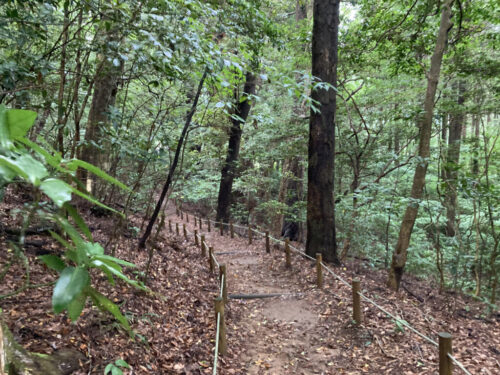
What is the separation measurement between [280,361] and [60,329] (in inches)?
114

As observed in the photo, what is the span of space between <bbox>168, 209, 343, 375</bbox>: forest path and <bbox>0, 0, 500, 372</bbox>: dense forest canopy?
120 centimetres

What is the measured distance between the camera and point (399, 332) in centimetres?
473

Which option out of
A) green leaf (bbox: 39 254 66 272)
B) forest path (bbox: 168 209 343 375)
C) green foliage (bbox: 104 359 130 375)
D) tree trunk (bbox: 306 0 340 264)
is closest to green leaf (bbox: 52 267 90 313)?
green leaf (bbox: 39 254 66 272)

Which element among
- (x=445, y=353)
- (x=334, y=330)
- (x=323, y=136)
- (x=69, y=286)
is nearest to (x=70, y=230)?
(x=69, y=286)

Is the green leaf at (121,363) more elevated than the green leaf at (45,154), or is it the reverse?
the green leaf at (45,154)

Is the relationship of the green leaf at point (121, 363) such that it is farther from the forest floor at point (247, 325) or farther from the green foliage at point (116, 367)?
the forest floor at point (247, 325)

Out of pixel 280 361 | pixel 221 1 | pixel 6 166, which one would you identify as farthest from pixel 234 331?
pixel 221 1

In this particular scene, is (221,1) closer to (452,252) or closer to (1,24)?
(1,24)

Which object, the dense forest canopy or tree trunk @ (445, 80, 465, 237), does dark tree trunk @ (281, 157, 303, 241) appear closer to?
the dense forest canopy

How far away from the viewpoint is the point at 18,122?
2.12ft

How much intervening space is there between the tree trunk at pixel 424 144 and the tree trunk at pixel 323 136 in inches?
54.7

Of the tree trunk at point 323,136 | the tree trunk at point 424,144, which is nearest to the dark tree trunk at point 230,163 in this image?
the tree trunk at point 323,136

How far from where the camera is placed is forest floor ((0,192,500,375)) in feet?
10.6

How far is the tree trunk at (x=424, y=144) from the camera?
20.7 feet
